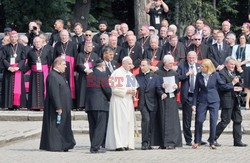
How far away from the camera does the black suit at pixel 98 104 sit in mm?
21297

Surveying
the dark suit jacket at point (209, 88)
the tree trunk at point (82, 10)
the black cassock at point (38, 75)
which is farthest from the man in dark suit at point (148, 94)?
the tree trunk at point (82, 10)

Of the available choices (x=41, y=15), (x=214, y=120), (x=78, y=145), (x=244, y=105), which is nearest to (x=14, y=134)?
(x=78, y=145)

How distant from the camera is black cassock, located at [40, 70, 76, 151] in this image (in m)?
21.5

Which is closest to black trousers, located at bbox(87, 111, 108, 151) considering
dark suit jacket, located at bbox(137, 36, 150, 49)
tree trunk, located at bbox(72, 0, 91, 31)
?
dark suit jacket, located at bbox(137, 36, 150, 49)

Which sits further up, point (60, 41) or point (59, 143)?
point (60, 41)

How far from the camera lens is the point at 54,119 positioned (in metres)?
21.6

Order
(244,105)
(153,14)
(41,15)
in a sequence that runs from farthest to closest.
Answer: (41,15)
(153,14)
(244,105)

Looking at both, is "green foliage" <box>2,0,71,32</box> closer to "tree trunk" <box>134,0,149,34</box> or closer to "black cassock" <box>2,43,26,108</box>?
"tree trunk" <box>134,0,149,34</box>

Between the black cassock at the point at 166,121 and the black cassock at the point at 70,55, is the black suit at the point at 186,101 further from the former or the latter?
the black cassock at the point at 70,55

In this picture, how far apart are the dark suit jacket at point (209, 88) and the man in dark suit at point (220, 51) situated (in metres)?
4.32

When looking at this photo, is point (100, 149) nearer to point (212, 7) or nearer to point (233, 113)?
point (233, 113)

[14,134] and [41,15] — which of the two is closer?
[14,134]

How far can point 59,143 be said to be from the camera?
846 inches

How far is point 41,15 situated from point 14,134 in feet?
53.9
